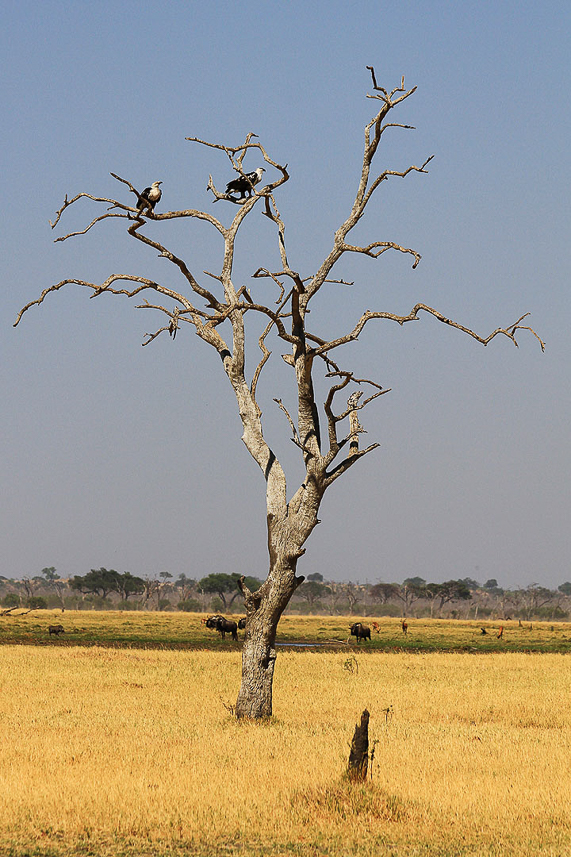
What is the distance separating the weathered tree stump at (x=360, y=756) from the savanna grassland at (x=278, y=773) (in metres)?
0.28

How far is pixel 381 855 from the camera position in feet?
30.8

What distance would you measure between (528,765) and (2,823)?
765cm

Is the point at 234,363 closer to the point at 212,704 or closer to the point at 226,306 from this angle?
the point at 226,306

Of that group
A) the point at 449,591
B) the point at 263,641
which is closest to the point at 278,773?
the point at 263,641

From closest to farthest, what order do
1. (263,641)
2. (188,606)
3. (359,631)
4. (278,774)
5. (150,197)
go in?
(278,774) < (263,641) < (150,197) < (359,631) < (188,606)

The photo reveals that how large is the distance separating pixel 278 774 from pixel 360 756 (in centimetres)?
123

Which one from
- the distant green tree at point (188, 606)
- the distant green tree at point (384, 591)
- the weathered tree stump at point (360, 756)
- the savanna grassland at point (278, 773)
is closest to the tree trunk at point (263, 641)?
the savanna grassland at point (278, 773)

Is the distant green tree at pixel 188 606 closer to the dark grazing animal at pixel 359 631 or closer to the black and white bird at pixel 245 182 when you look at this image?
the dark grazing animal at pixel 359 631

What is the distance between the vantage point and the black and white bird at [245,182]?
20578mm

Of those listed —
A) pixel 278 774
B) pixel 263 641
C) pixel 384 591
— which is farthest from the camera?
pixel 384 591

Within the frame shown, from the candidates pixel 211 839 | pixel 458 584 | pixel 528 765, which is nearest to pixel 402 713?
pixel 528 765

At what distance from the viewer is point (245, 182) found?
20.6 metres

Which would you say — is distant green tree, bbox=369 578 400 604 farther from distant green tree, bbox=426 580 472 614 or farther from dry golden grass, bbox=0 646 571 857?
dry golden grass, bbox=0 646 571 857

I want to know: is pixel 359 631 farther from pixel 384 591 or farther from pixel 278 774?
pixel 384 591
